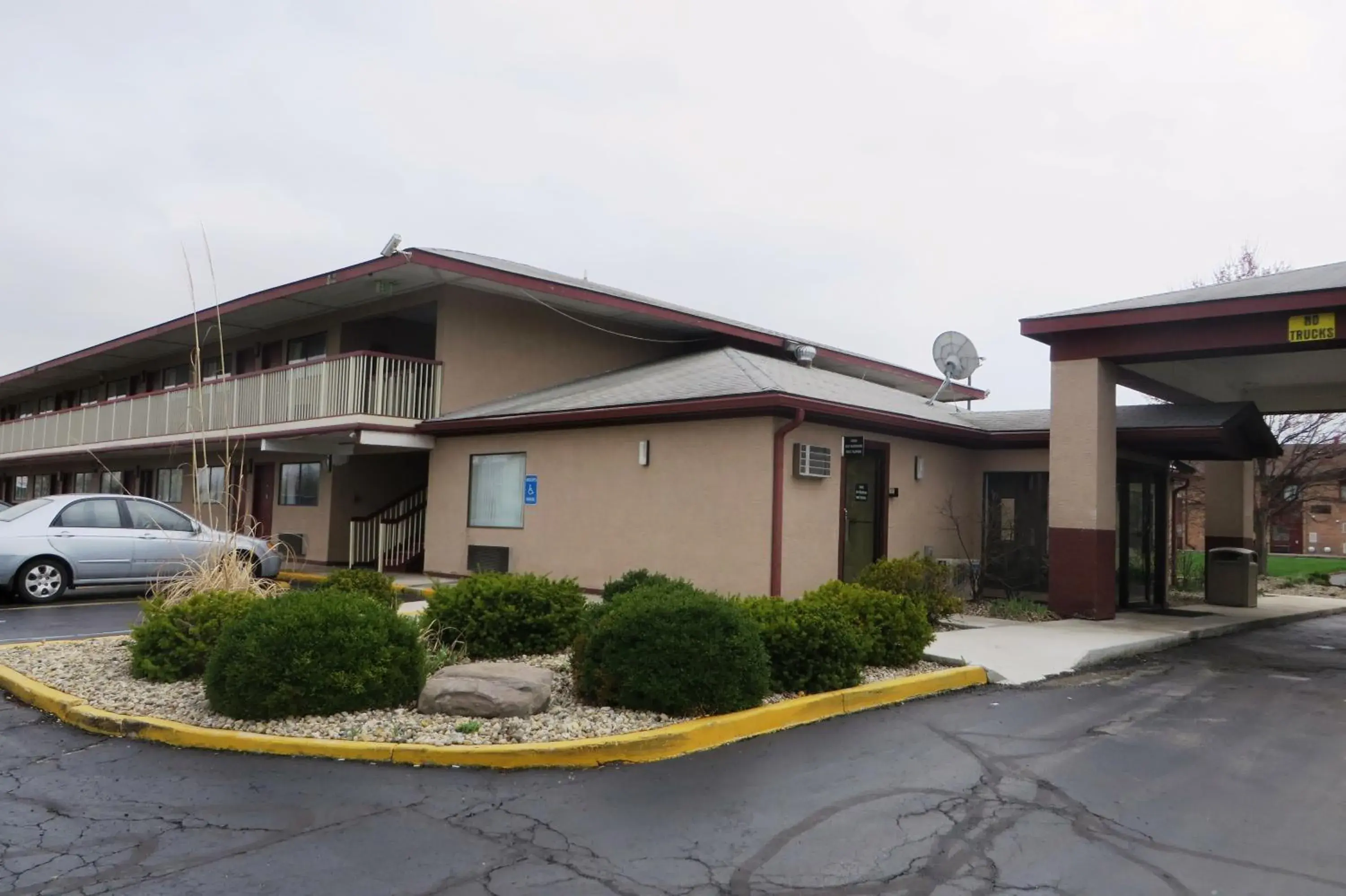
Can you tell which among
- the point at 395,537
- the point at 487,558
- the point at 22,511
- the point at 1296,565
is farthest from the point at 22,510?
the point at 1296,565

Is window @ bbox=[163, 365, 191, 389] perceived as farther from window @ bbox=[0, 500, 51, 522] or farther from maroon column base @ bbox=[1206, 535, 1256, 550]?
maroon column base @ bbox=[1206, 535, 1256, 550]

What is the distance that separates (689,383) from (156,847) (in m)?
10.9

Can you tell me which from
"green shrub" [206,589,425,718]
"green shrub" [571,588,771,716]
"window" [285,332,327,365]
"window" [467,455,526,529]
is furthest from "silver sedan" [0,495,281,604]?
"green shrub" [571,588,771,716]

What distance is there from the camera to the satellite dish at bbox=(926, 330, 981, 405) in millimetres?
18562

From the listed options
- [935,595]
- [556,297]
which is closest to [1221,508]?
[935,595]

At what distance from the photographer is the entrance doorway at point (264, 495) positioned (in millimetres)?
22344

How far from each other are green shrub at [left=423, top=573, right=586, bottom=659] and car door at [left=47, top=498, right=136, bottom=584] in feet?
26.3

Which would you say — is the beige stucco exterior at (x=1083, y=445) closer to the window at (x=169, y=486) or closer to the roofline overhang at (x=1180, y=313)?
the roofline overhang at (x=1180, y=313)

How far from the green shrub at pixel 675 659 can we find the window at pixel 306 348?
15.9 meters

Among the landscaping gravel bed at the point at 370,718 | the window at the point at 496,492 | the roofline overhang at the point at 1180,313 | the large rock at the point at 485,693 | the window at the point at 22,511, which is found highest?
the roofline overhang at the point at 1180,313

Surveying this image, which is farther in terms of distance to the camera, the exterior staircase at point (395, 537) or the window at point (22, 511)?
the exterior staircase at point (395, 537)

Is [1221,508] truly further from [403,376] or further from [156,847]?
[156,847]

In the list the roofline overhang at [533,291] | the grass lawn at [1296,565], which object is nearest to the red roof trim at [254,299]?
the roofline overhang at [533,291]

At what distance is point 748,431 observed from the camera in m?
12.9
